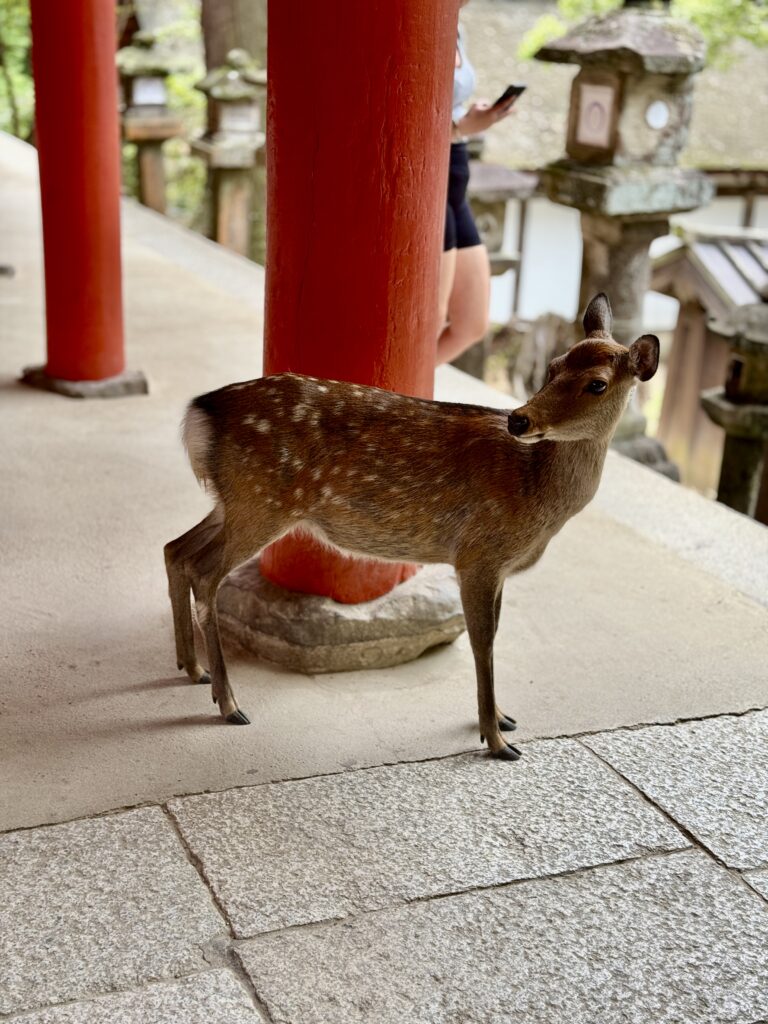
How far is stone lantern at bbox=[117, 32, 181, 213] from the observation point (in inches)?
407

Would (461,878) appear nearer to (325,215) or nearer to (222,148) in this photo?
(325,215)

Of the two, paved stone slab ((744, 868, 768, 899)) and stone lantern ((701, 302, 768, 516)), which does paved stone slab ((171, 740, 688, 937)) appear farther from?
stone lantern ((701, 302, 768, 516))

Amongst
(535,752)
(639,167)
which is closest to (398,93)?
(535,752)

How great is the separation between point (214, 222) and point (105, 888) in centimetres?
858

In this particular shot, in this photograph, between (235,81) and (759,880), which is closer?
(759,880)

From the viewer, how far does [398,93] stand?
9.61ft

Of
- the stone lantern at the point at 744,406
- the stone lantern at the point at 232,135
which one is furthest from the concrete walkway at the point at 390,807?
the stone lantern at the point at 232,135

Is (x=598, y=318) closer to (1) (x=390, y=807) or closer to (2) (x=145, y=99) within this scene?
(1) (x=390, y=807)

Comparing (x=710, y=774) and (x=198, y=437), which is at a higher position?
(x=198, y=437)

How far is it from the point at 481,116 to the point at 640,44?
7.26 feet

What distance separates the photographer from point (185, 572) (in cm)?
300

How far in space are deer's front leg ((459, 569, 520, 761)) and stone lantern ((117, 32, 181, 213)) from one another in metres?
8.58

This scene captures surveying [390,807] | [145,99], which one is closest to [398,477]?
[390,807]

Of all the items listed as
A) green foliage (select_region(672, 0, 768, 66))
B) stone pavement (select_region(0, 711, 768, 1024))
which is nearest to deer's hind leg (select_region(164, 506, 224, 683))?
stone pavement (select_region(0, 711, 768, 1024))
